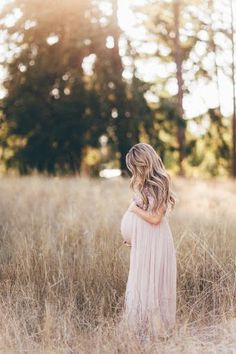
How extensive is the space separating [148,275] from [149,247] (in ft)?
0.70

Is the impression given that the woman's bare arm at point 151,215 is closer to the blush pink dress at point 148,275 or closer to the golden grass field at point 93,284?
the blush pink dress at point 148,275

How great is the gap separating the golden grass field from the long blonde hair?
893 mm

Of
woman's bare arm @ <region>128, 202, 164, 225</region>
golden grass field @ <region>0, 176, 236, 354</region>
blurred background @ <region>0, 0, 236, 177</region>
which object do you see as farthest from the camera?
blurred background @ <region>0, 0, 236, 177</region>

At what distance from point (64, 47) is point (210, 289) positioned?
38.6 ft

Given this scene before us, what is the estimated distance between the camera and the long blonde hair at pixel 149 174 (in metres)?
4.51

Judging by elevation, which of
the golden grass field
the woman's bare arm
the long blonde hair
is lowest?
the golden grass field

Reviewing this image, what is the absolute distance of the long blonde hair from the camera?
4.51 m

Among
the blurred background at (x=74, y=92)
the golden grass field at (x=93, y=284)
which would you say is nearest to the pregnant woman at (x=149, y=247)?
the golden grass field at (x=93, y=284)

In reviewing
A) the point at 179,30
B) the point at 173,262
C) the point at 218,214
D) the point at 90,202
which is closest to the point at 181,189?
the point at 90,202

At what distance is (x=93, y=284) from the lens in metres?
5.78

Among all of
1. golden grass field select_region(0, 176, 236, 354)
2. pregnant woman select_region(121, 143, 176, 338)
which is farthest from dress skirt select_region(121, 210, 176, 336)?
golden grass field select_region(0, 176, 236, 354)

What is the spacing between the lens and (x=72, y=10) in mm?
15922

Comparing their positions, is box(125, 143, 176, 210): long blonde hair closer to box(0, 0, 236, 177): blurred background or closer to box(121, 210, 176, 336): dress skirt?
box(121, 210, 176, 336): dress skirt

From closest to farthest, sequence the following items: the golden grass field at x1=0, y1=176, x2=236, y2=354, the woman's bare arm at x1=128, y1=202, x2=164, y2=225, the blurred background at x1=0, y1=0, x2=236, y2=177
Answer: the golden grass field at x1=0, y1=176, x2=236, y2=354 < the woman's bare arm at x1=128, y1=202, x2=164, y2=225 < the blurred background at x1=0, y1=0, x2=236, y2=177
